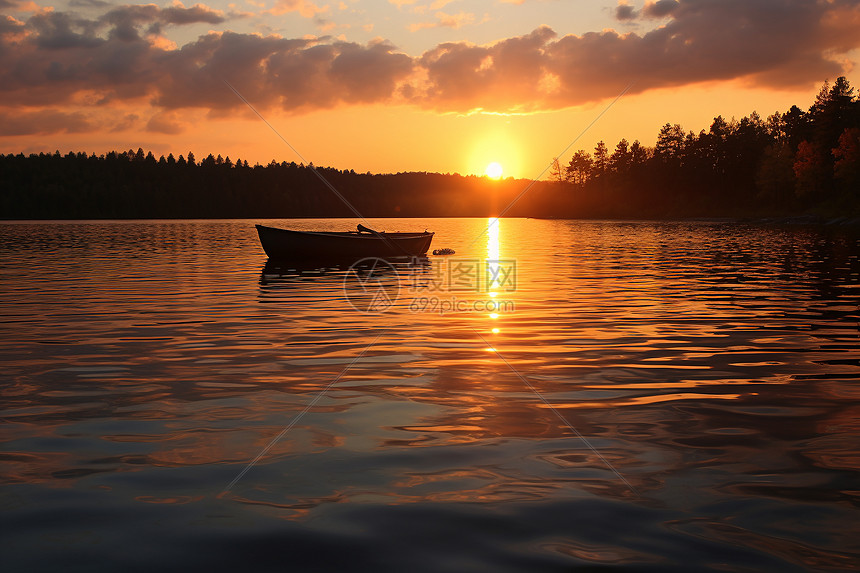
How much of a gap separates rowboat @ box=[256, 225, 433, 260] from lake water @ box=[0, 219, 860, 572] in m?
21.0

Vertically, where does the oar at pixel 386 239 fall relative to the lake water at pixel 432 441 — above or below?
above

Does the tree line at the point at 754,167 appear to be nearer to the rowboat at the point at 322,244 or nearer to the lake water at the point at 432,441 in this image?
the rowboat at the point at 322,244

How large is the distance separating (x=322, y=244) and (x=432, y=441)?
1286 inches
